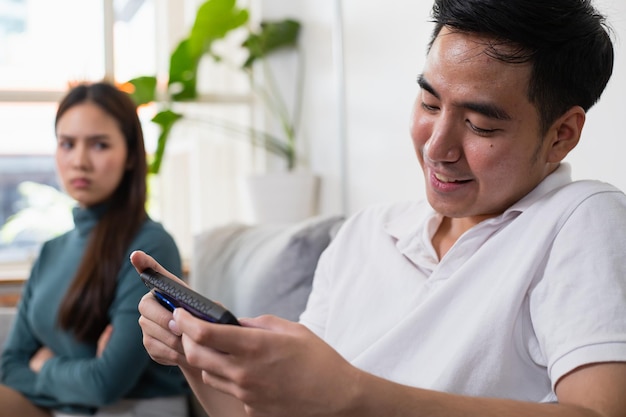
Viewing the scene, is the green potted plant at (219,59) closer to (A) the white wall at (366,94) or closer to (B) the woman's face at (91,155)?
(A) the white wall at (366,94)

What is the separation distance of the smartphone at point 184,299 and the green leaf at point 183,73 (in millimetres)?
2281

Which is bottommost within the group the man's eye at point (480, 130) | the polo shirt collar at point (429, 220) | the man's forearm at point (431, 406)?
the man's forearm at point (431, 406)

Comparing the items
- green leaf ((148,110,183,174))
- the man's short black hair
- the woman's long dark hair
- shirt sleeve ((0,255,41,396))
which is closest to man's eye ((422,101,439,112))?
the man's short black hair

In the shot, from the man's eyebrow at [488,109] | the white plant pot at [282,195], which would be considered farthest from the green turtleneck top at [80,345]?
the man's eyebrow at [488,109]

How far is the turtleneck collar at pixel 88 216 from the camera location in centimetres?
220

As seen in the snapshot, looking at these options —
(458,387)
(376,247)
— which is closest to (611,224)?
(458,387)

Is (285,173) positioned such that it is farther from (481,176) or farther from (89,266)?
(481,176)

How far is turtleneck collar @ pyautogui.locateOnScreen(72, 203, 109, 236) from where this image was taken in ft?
7.21

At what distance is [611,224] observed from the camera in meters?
0.98

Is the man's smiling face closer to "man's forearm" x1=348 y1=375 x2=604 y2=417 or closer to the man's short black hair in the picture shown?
the man's short black hair

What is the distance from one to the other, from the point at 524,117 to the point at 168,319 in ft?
1.59

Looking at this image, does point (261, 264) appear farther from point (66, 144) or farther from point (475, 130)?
point (475, 130)

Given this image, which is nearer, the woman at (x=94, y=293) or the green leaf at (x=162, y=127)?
the woman at (x=94, y=293)

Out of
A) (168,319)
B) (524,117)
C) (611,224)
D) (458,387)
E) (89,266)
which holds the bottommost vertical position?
(89,266)
